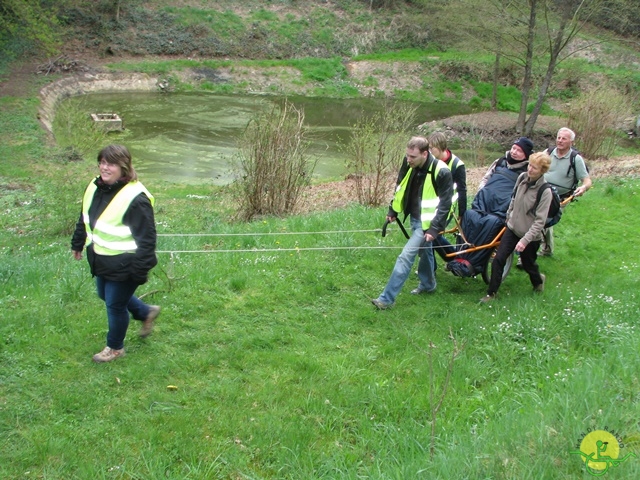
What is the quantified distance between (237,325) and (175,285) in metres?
1.14

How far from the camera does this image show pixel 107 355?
194 inches

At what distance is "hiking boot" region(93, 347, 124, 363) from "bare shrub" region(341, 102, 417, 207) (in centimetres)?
794

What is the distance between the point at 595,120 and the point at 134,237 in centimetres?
1892

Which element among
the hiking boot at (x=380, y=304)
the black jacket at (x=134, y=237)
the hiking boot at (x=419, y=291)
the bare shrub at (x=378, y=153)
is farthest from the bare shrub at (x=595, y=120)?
the black jacket at (x=134, y=237)

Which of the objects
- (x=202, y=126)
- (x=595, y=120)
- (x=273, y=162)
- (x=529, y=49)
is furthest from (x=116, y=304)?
(x=529, y=49)

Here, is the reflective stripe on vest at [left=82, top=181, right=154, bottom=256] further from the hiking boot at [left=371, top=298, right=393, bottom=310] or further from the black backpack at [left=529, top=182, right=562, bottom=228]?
the black backpack at [left=529, top=182, right=562, bottom=228]

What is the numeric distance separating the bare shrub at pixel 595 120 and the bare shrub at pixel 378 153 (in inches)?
394

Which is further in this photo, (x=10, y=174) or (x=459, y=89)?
(x=459, y=89)

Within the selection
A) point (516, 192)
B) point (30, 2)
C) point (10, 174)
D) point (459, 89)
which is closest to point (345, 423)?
point (516, 192)

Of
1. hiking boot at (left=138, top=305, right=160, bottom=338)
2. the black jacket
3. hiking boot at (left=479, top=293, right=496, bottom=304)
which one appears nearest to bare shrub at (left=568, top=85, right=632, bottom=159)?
hiking boot at (left=479, top=293, right=496, bottom=304)

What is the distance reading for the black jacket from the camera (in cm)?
461

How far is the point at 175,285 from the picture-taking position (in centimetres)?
651

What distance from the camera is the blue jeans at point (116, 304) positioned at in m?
4.74

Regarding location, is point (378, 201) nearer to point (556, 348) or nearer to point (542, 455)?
point (556, 348)
